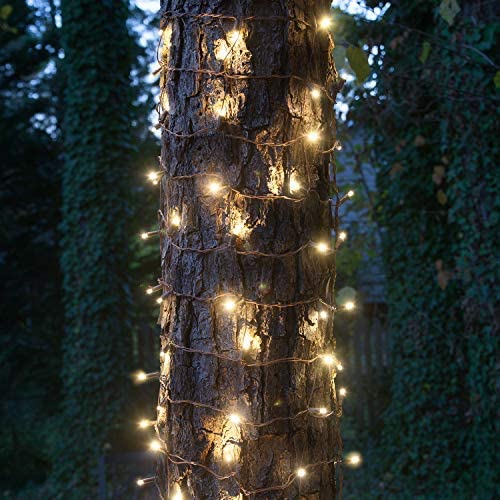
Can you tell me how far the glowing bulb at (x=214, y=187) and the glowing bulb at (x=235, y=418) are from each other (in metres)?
0.53

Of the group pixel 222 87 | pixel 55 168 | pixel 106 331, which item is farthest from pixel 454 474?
pixel 55 168

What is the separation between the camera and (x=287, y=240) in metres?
1.38

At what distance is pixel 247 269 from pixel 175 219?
0.25 metres

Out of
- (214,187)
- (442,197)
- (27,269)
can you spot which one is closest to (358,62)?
(214,187)

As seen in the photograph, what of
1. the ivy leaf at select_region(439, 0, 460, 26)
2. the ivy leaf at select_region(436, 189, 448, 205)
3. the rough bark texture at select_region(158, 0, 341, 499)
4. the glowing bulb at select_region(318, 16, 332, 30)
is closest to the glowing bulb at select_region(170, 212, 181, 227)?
the rough bark texture at select_region(158, 0, 341, 499)

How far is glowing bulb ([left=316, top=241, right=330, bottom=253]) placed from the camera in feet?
4.66

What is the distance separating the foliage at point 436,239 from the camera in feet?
13.5

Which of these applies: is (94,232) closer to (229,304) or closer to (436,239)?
(436,239)

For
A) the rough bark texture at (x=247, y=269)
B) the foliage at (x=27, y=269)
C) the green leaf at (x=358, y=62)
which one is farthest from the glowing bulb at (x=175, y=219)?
the foliage at (x=27, y=269)

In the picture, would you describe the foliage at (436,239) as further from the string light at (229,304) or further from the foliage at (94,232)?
the string light at (229,304)

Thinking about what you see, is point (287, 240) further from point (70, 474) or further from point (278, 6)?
point (70, 474)

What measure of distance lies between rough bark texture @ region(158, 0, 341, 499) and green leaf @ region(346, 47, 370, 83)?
58 centimetres

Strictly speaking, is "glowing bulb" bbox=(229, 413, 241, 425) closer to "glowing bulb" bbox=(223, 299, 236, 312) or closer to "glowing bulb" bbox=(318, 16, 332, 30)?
"glowing bulb" bbox=(223, 299, 236, 312)

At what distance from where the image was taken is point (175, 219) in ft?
4.78
